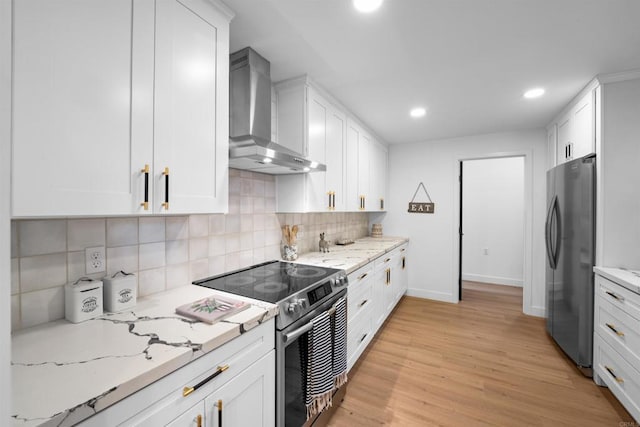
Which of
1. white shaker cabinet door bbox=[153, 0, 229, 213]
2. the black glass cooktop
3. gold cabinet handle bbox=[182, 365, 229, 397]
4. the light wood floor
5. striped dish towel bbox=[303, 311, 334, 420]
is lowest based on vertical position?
the light wood floor

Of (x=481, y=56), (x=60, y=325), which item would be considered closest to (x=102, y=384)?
(x=60, y=325)

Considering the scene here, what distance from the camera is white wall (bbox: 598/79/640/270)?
6.72ft

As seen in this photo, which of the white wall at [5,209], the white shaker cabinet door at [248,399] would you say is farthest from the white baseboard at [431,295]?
the white wall at [5,209]

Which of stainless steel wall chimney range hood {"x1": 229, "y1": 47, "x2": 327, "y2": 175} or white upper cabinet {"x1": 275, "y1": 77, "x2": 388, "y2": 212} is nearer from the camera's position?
stainless steel wall chimney range hood {"x1": 229, "y1": 47, "x2": 327, "y2": 175}

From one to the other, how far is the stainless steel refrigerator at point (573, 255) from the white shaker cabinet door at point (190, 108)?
110 inches

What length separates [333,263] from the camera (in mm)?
2182

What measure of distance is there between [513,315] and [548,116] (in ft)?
8.06

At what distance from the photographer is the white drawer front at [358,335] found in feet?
6.89

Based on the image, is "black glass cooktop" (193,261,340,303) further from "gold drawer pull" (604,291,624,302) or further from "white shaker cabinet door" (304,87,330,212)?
"gold drawer pull" (604,291,624,302)

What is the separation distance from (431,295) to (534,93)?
2.87m

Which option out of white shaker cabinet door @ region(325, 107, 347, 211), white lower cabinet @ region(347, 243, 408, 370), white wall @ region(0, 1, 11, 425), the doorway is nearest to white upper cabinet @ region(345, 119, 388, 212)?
white shaker cabinet door @ region(325, 107, 347, 211)

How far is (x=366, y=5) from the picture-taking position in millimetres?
1362

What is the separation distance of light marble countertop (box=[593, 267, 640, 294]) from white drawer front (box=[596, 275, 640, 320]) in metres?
0.04

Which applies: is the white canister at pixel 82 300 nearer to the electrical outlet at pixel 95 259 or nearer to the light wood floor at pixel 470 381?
the electrical outlet at pixel 95 259
